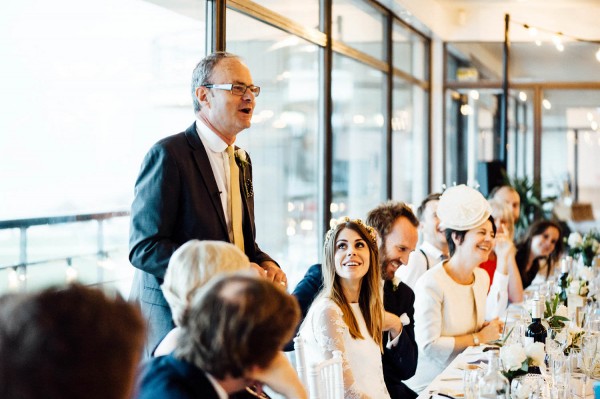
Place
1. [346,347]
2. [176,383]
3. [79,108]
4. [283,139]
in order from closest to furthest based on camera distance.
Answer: [176,383]
[346,347]
[79,108]
[283,139]

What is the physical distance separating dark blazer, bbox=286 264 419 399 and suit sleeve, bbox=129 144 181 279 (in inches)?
28.5

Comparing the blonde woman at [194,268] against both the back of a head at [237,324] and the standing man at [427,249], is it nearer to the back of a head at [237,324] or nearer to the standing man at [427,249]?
the back of a head at [237,324]

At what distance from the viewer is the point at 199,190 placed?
3.13m

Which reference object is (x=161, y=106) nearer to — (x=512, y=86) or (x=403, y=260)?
(x=403, y=260)

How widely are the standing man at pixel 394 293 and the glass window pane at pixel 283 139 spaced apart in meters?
1.30

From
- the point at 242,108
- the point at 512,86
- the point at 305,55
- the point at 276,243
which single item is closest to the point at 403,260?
the point at 242,108

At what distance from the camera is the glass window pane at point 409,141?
31.1ft

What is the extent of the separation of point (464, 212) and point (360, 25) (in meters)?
3.82

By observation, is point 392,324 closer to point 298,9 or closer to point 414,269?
point 414,269

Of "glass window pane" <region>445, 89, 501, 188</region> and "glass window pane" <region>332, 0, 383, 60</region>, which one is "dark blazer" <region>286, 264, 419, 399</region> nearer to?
"glass window pane" <region>332, 0, 383, 60</region>

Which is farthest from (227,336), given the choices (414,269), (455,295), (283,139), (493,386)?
(283,139)

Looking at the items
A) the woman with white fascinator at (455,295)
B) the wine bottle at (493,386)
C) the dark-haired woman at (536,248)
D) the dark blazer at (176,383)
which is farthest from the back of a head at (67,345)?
the dark-haired woman at (536,248)

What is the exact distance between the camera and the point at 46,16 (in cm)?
329

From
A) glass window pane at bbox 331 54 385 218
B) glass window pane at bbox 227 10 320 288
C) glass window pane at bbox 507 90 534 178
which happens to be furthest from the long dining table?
glass window pane at bbox 507 90 534 178
